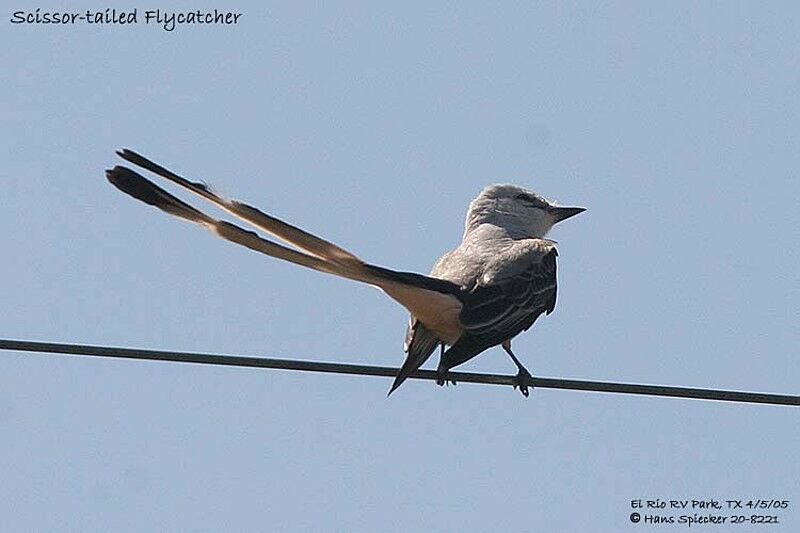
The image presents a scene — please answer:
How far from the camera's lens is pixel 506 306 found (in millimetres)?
7199

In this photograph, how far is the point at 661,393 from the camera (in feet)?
17.3

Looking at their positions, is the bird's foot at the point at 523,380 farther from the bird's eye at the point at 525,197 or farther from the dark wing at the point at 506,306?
the bird's eye at the point at 525,197

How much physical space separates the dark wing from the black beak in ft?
3.25

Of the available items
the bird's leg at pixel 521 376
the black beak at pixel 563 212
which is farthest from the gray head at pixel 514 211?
the bird's leg at pixel 521 376

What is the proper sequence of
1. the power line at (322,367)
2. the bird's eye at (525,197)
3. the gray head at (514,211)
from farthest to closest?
the bird's eye at (525,197) < the gray head at (514,211) < the power line at (322,367)

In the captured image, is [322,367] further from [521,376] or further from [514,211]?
[514,211]

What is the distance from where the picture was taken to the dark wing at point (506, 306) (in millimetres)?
6781

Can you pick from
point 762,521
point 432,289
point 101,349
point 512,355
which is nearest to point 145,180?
point 101,349

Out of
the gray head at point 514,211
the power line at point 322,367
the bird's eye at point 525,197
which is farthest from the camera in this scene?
the bird's eye at point 525,197

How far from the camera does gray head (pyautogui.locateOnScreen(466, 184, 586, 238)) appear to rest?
855cm

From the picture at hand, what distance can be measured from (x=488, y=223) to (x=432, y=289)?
1.77 m

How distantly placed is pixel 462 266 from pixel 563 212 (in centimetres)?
162

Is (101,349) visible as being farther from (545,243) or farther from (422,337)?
(545,243)

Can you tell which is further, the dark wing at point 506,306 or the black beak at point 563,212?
the black beak at point 563,212
